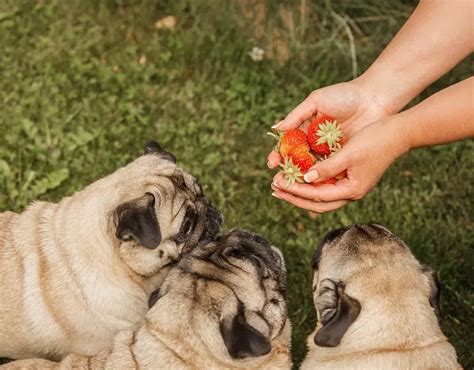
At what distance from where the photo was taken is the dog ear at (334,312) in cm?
348

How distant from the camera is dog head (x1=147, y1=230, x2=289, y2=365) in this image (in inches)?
139

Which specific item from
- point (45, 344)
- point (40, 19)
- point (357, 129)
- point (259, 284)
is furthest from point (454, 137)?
point (40, 19)

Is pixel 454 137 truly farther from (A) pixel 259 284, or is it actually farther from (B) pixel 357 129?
(A) pixel 259 284

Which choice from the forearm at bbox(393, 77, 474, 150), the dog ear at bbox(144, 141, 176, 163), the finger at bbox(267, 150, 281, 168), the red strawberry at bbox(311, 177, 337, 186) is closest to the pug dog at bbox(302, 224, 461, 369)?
the red strawberry at bbox(311, 177, 337, 186)

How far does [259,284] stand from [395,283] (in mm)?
741

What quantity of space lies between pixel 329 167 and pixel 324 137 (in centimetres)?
31

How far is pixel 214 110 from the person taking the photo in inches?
263

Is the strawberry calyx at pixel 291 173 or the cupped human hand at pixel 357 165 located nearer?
the cupped human hand at pixel 357 165

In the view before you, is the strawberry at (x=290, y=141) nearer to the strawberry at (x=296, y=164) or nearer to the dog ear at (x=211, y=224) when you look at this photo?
the strawberry at (x=296, y=164)

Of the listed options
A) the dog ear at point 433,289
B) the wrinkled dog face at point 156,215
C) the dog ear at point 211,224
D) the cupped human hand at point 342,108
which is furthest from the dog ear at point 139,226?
the dog ear at point 433,289

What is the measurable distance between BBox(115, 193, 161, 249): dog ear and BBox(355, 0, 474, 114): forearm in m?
1.88

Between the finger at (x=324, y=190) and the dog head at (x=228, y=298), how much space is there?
437 millimetres

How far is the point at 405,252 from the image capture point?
3.90 m

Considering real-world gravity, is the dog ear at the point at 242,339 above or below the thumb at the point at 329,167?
below
